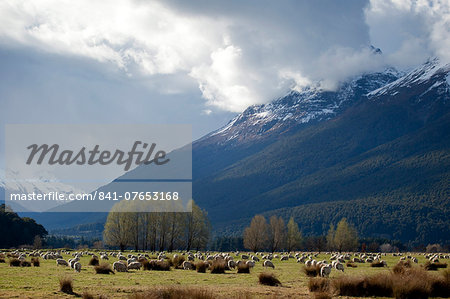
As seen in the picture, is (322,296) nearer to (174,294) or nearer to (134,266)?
(174,294)

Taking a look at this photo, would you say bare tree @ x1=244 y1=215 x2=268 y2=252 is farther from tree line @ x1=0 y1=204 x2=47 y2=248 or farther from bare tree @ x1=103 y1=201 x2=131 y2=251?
tree line @ x1=0 y1=204 x2=47 y2=248

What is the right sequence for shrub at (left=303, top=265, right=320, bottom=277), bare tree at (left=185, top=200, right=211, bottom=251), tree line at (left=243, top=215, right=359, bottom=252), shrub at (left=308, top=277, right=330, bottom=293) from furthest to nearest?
tree line at (left=243, top=215, right=359, bottom=252)
bare tree at (left=185, top=200, right=211, bottom=251)
shrub at (left=303, top=265, right=320, bottom=277)
shrub at (left=308, top=277, right=330, bottom=293)

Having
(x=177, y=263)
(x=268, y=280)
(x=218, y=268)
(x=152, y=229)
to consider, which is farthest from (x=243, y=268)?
(x=152, y=229)

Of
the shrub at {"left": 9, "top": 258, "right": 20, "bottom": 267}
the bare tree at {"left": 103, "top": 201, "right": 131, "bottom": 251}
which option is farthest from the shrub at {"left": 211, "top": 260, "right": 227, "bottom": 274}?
the bare tree at {"left": 103, "top": 201, "right": 131, "bottom": 251}

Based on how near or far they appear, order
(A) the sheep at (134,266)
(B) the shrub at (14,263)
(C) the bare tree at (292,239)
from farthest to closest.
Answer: (C) the bare tree at (292,239) < (B) the shrub at (14,263) < (A) the sheep at (134,266)

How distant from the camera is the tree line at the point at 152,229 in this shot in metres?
79.9

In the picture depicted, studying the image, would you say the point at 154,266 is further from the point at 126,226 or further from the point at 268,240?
the point at 268,240

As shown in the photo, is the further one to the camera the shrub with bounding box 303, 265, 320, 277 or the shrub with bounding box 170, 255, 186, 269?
the shrub with bounding box 170, 255, 186, 269

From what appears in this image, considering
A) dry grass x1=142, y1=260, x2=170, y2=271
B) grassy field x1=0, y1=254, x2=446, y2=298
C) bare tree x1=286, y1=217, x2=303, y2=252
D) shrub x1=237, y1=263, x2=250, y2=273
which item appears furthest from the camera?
bare tree x1=286, y1=217, x2=303, y2=252

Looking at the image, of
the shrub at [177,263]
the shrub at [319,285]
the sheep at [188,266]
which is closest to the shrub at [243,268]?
the sheep at [188,266]

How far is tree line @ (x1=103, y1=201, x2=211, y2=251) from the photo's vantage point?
262 feet

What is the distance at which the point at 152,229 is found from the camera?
81188mm

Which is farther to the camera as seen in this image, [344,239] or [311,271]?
[344,239]

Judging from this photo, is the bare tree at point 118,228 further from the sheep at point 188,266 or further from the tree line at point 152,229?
the sheep at point 188,266
